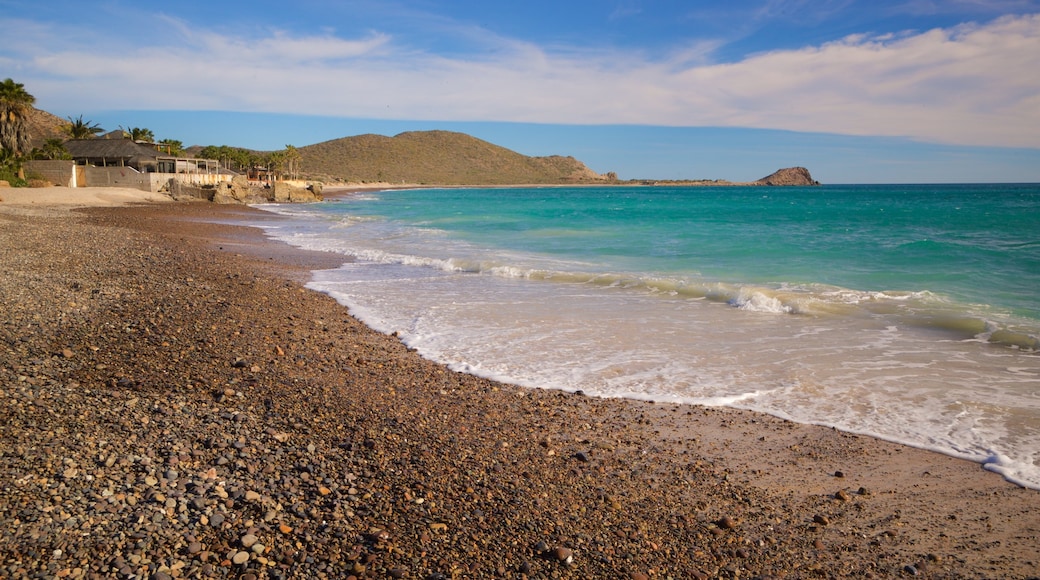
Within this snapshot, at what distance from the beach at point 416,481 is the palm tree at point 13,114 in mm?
49106

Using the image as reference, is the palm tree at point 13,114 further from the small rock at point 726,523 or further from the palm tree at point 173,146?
the small rock at point 726,523

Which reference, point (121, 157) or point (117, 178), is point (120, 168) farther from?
point (121, 157)

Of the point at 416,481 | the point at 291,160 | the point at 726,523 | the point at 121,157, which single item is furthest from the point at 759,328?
the point at 291,160

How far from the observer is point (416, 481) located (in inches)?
167

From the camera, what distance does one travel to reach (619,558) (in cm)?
354

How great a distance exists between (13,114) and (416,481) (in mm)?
56062

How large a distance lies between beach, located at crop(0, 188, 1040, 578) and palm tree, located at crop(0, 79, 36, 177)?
49.1 metres

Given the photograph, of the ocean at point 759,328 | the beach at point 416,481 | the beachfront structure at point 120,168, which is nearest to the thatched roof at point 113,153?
the beachfront structure at point 120,168

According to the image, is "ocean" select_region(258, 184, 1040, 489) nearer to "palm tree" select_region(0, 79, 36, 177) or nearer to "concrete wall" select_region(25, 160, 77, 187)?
"concrete wall" select_region(25, 160, 77, 187)

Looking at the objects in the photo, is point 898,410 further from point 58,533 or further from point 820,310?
point 58,533

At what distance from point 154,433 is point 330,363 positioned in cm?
247

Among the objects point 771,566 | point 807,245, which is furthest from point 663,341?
point 807,245

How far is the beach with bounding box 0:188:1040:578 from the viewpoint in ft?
11.1

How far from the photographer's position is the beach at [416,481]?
11.1ft
